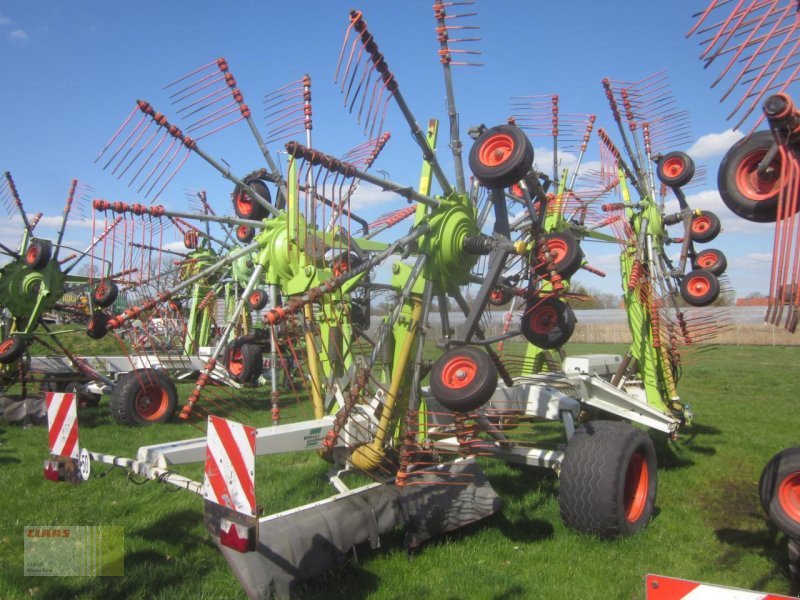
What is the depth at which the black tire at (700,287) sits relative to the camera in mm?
6734

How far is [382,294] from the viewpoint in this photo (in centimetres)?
541

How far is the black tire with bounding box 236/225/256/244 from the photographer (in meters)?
7.36

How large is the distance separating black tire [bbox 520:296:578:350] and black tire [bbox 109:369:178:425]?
6809mm

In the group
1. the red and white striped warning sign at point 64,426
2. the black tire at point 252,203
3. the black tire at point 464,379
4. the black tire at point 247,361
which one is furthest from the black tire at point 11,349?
the black tire at point 464,379

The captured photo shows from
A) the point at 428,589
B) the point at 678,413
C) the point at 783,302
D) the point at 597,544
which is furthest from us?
the point at 678,413

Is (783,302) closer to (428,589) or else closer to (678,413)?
(428,589)

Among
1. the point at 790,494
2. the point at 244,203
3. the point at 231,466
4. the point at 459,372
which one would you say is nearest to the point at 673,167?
the point at 790,494

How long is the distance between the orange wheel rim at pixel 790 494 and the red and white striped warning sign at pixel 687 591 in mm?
1374

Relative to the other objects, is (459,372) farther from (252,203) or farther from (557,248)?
(252,203)

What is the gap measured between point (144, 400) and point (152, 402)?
168mm

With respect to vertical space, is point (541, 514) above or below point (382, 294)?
below

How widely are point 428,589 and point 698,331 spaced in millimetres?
5037

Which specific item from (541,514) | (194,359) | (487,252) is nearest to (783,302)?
(487,252)

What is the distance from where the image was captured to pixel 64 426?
13.2ft
